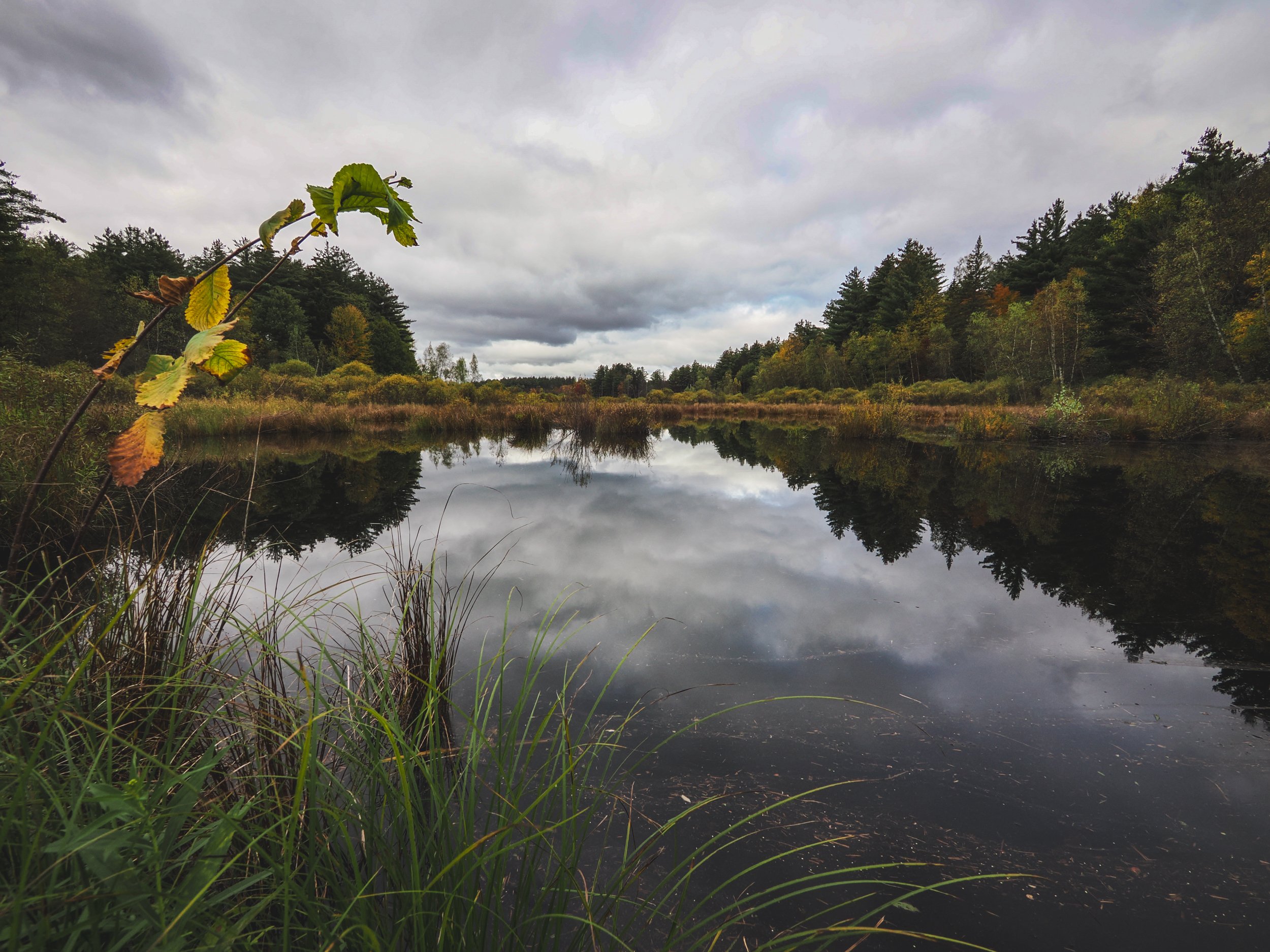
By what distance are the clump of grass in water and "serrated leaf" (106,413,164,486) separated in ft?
0.74

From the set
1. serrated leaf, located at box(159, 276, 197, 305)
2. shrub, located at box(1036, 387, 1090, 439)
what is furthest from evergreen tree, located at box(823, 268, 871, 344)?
serrated leaf, located at box(159, 276, 197, 305)

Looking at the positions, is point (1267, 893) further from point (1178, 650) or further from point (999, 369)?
point (999, 369)

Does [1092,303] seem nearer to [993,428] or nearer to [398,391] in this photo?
[993,428]

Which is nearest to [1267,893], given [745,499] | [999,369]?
[745,499]

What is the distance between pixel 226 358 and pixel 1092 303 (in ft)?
117

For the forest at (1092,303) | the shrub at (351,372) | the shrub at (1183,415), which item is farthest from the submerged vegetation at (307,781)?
the forest at (1092,303)

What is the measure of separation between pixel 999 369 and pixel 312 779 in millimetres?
36149

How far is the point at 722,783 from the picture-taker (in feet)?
6.50

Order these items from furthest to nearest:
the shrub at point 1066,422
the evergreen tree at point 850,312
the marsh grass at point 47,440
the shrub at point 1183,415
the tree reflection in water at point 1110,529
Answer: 1. the evergreen tree at point 850,312
2. the shrub at point 1066,422
3. the shrub at point 1183,415
4. the marsh grass at point 47,440
5. the tree reflection in water at point 1110,529

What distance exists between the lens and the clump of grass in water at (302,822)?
66cm

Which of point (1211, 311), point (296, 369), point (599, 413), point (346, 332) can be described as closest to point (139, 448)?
point (599, 413)

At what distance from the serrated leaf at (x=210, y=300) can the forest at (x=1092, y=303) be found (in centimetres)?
2842

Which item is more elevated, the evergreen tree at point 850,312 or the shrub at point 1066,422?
the evergreen tree at point 850,312

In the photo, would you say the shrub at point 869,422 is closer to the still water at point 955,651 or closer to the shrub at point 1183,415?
the shrub at point 1183,415
